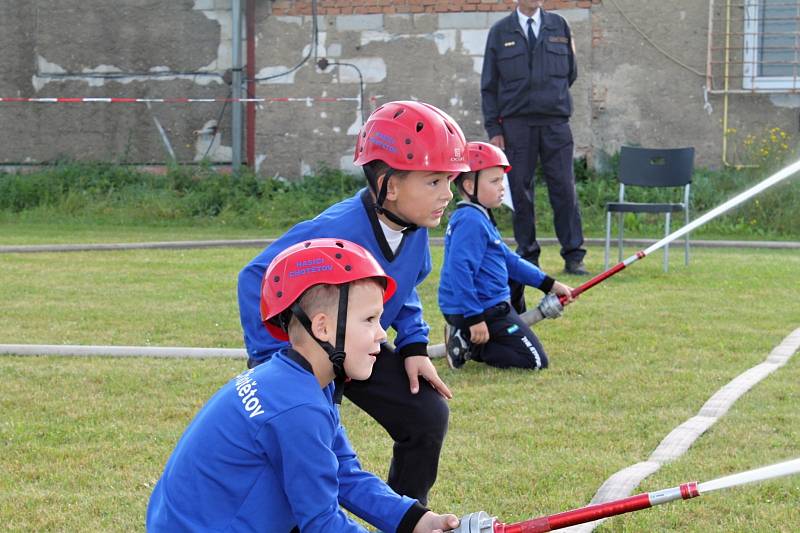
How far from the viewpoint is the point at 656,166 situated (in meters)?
12.9

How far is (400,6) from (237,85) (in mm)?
2597

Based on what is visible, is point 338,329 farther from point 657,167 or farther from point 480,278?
point 657,167

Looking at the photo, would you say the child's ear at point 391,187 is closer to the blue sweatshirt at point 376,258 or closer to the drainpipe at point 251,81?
the blue sweatshirt at point 376,258

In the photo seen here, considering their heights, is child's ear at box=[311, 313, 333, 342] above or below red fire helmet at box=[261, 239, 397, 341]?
below

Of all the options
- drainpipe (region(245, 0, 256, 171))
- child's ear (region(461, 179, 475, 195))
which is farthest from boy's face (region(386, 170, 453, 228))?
drainpipe (region(245, 0, 256, 171))

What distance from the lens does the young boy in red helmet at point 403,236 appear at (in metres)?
4.49

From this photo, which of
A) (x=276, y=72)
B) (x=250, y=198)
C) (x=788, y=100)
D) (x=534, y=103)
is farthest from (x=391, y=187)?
(x=276, y=72)

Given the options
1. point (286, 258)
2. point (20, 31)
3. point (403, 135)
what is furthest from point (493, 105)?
point (20, 31)

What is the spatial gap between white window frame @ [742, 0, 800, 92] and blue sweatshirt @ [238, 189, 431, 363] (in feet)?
41.8

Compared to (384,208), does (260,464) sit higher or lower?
lower

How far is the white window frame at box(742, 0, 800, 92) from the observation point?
16.5 metres

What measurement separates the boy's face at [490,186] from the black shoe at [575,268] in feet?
13.1

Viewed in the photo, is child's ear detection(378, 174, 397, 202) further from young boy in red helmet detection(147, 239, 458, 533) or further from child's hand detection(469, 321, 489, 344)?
child's hand detection(469, 321, 489, 344)

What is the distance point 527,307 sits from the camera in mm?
9695
